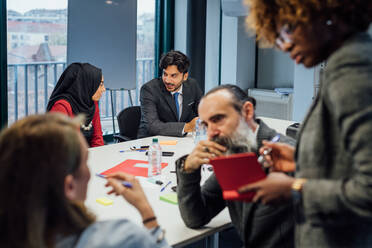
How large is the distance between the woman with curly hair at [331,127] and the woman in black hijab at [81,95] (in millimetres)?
2490

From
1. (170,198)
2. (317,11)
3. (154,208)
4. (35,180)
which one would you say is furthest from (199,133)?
(35,180)

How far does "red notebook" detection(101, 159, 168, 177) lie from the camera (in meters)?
2.52

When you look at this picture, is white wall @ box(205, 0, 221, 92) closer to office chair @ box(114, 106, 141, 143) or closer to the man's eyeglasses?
office chair @ box(114, 106, 141, 143)

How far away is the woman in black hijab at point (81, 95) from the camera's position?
135 inches

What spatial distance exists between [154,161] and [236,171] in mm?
1393

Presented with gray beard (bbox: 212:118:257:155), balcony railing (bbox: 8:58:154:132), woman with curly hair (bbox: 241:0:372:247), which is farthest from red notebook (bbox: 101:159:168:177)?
balcony railing (bbox: 8:58:154:132)

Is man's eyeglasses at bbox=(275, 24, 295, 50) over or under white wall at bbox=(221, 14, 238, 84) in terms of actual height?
under

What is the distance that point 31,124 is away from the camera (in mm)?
996

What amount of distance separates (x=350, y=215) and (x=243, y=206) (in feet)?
2.07

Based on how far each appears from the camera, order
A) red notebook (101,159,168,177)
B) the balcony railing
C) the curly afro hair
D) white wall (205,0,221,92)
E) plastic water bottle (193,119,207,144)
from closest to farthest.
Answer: the curly afro hair
red notebook (101,159,168,177)
plastic water bottle (193,119,207,144)
the balcony railing
white wall (205,0,221,92)

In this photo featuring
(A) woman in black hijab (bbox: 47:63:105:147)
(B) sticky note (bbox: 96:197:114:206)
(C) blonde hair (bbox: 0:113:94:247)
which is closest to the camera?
(C) blonde hair (bbox: 0:113:94:247)

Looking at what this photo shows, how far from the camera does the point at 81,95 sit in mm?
3510

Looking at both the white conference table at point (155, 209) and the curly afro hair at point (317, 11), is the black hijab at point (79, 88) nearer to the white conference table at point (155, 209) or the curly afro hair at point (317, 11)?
the white conference table at point (155, 209)

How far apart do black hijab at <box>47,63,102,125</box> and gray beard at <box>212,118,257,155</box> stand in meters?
1.86
